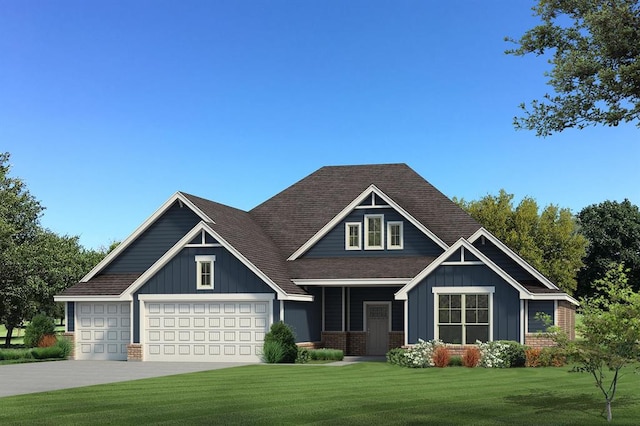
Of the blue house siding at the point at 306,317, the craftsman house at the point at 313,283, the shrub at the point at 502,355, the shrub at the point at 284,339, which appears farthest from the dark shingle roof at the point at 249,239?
the shrub at the point at 502,355

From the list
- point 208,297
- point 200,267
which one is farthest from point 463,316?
point 200,267

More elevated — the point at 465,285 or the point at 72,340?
the point at 465,285

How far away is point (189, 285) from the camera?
118 feet

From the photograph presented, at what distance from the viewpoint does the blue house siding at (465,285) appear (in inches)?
1330

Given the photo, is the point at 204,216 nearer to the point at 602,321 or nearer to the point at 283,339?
the point at 283,339

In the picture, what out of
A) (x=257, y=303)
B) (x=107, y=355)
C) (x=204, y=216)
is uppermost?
(x=204, y=216)

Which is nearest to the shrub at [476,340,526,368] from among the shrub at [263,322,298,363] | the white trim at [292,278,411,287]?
the white trim at [292,278,411,287]

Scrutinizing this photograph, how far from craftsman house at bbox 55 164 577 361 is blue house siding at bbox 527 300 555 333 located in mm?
39

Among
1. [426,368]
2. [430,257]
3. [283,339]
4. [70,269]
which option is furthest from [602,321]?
[70,269]

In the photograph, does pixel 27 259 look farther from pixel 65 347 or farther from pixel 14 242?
pixel 65 347

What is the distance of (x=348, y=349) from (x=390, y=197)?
7.11 metres

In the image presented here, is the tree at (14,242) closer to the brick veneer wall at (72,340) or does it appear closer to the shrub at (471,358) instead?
the brick veneer wall at (72,340)

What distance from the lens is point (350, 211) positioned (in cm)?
Result: 3981

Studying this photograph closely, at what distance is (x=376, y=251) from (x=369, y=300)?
222 centimetres
